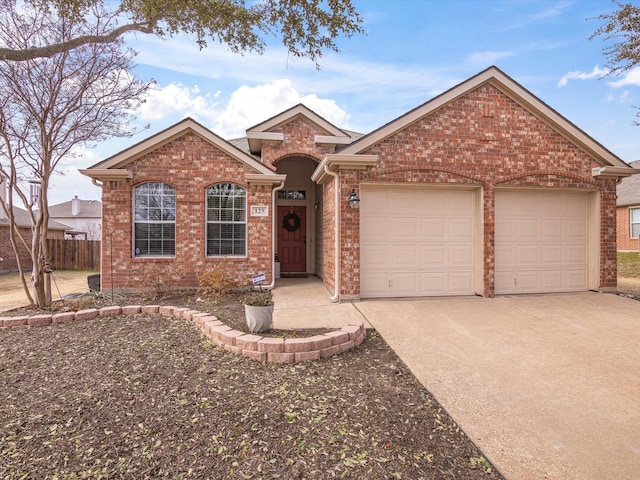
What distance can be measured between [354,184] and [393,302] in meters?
2.58

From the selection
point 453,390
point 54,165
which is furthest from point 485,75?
point 54,165

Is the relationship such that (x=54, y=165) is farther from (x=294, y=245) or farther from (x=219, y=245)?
(x=294, y=245)

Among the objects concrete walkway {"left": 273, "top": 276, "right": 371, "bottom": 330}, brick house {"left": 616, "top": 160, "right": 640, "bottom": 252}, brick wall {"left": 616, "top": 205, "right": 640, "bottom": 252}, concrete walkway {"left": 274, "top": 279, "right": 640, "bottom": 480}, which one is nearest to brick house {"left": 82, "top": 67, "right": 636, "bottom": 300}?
concrete walkway {"left": 273, "top": 276, "right": 371, "bottom": 330}

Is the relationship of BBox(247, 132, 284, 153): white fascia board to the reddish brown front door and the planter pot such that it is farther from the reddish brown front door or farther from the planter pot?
the planter pot

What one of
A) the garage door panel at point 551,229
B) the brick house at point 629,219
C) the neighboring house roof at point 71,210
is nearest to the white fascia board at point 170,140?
the garage door panel at point 551,229

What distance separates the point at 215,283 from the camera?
25.9 ft

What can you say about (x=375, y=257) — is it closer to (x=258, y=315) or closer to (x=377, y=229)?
(x=377, y=229)

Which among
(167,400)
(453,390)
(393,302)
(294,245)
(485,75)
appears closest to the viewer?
(167,400)

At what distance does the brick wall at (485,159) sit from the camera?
7309 millimetres

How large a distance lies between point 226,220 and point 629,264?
16.8 m

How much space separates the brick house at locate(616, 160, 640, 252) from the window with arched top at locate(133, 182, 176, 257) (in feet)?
71.4

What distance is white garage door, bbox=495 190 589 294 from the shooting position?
7.89 meters

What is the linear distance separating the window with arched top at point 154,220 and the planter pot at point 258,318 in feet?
15.8

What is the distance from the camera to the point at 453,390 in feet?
10.9
